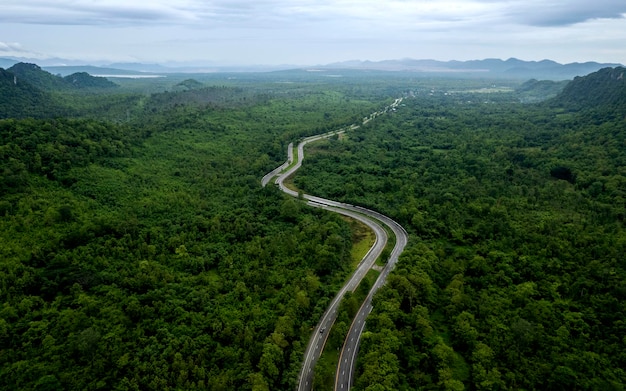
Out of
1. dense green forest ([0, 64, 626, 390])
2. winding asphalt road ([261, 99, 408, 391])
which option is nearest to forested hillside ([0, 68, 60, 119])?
dense green forest ([0, 64, 626, 390])

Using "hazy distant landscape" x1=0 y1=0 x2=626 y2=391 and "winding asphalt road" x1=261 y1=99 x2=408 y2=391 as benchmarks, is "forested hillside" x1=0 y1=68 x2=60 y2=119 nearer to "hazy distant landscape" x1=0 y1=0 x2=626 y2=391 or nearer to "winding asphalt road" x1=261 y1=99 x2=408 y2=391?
"hazy distant landscape" x1=0 y1=0 x2=626 y2=391

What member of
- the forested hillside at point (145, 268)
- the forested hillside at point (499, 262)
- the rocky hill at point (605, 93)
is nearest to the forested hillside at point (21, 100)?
the forested hillside at point (145, 268)

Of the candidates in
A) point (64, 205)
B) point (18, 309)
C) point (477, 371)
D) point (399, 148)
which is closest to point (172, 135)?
point (64, 205)

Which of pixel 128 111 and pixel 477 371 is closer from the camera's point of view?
pixel 477 371

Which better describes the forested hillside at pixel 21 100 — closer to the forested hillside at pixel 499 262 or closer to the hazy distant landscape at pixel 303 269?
the hazy distant landscape at pixel 303 269

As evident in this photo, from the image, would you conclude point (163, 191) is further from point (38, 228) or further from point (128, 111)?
point (128, 111)

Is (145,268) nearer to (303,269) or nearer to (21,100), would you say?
(303,269)
